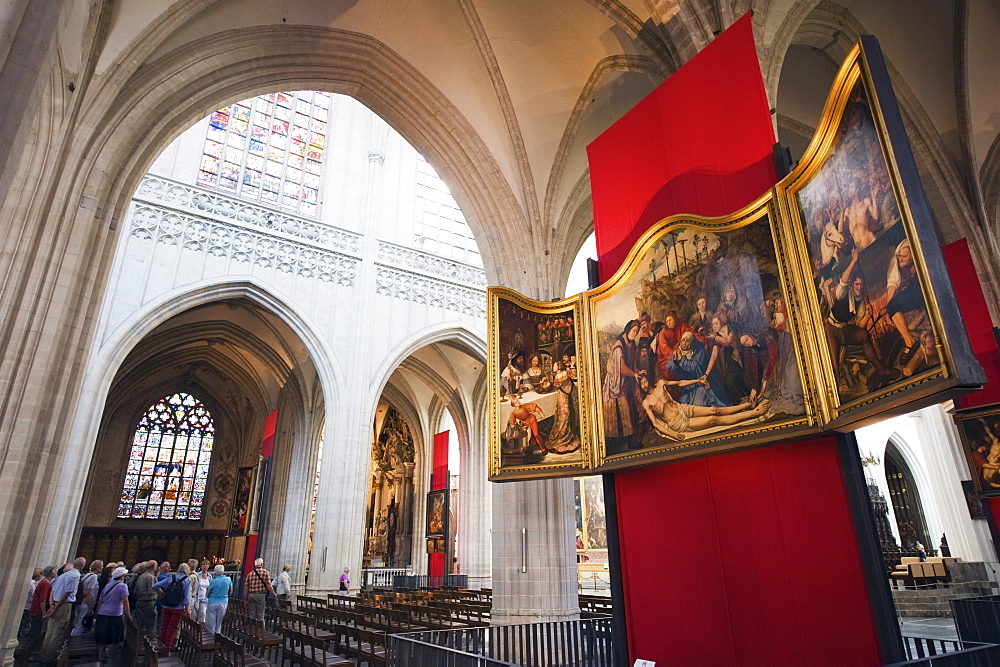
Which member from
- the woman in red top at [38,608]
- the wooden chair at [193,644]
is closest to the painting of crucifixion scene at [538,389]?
the wooden chair at [193,644]

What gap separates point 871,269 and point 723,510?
1919 millimetres

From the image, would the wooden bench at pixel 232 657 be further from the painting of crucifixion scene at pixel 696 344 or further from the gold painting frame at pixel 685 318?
the painting of crucifixion scene at pixel 696 344

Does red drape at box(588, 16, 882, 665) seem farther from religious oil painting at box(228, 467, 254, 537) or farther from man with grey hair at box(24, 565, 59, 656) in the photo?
religious oil painting at box(228, 467, 254, 537)

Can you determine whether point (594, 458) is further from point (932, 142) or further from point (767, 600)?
point (932, 142)

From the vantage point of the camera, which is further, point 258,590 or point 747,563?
point 258,590

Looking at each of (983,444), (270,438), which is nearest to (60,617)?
(983,444)

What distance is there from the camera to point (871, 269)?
2947mm

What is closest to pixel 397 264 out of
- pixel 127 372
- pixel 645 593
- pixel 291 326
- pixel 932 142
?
pixel 291 326

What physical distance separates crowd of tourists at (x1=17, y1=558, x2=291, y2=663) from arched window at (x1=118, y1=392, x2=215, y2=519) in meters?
16.1

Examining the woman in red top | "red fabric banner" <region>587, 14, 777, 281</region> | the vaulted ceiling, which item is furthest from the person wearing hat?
"red fabric banner" <region>587, 14, 777, 281</region>

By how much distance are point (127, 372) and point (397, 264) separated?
35.9ft

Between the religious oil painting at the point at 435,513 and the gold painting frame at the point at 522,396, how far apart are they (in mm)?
16233

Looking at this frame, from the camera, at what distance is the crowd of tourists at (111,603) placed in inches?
258

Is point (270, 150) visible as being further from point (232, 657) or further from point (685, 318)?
point (685, 318)
